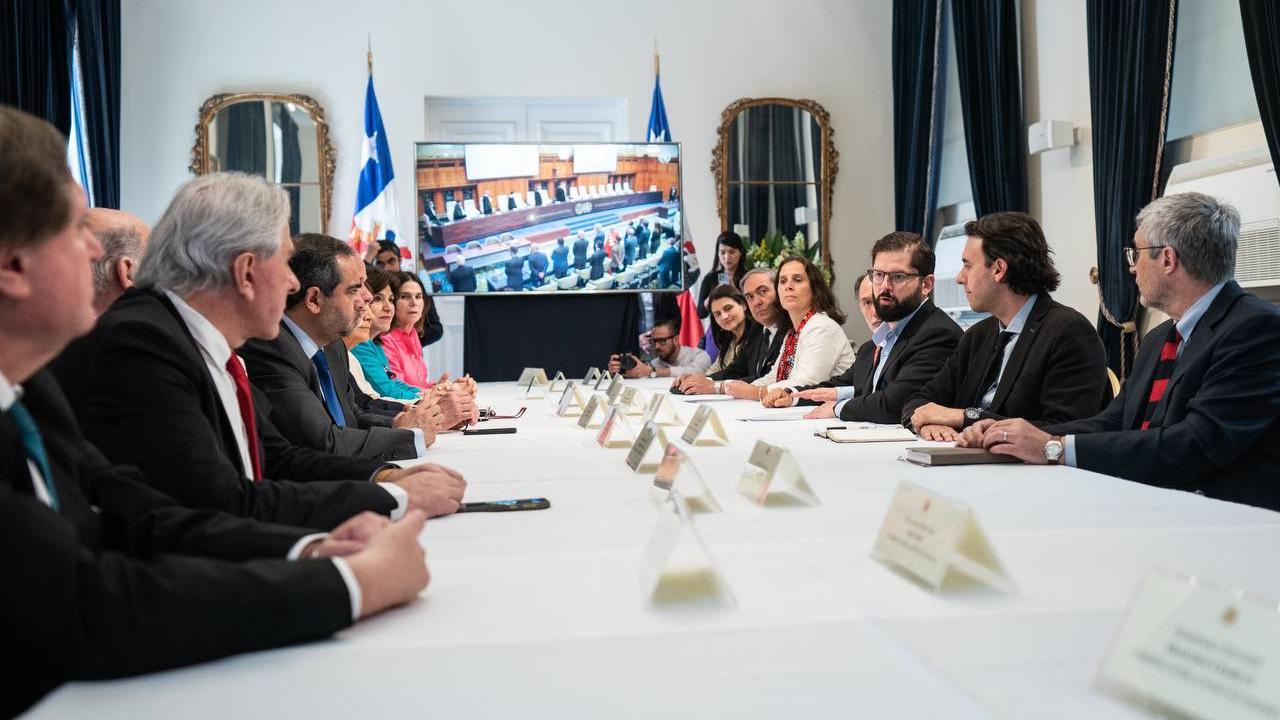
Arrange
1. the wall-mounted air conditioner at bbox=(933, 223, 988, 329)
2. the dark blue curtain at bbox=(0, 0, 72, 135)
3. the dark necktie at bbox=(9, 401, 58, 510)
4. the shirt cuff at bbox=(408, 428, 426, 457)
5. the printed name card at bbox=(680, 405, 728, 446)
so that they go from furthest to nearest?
1. the wall-mounted air conditioner at bbox=(933, 223, 988, 329)
2. the dark blue curtain at bbox=(0, 0, 72, 135)
3. the shirt cuff at bbox=(408, 428, 426, 457)
4. the printed name card at bbox=(680, 405, 728, 446)
5. the dark necktie at bbox=(9, 401, 58, 510)

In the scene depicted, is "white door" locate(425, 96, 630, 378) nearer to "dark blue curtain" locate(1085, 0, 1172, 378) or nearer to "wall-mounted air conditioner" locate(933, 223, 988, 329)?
"wall-mounted air conditioner" locate(933, 223, 988, 329)

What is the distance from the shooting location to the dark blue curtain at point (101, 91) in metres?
6.75

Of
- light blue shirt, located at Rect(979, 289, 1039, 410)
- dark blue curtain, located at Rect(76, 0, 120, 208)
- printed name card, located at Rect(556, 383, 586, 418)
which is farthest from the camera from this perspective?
dark blue curtain, located at Rect(76, 0, 120, 208)

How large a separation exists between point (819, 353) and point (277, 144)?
16.6 feet

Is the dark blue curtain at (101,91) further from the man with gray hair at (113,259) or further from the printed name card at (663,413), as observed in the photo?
the man with gray hair at (113,259)

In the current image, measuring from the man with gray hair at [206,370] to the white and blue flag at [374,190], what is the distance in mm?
5811

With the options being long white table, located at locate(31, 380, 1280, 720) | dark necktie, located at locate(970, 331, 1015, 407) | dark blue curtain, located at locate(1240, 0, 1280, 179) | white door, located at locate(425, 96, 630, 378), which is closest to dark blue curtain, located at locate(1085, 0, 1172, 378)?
dark blue curtain, located at locate(1240, 0, 1280, 179)

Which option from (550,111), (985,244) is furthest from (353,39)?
(985,244)

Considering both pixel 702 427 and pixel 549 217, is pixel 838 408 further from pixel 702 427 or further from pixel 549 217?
pixel 549 217

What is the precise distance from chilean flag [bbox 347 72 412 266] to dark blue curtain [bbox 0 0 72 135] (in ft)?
6.73

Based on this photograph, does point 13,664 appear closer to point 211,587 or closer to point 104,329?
point 211,587

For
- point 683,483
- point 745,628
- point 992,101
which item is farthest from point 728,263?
point 745,628

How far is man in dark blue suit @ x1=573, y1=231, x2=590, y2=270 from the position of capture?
7.56 metres

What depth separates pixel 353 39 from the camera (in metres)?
7.78
